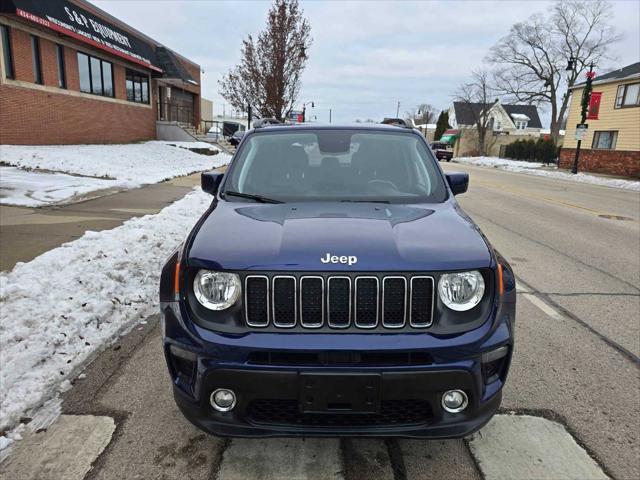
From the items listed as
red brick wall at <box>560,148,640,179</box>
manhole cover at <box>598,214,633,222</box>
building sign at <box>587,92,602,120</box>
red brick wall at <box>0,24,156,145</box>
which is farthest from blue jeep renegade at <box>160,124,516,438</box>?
building sign at <box>587,92,602,120</box>

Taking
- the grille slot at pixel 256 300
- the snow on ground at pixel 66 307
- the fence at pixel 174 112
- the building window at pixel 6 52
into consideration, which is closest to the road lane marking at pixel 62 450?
the snow on ground at pixel 66 307

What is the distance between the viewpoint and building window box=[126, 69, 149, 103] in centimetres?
2598

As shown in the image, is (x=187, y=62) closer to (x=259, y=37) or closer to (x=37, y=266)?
(x=259, y=37)

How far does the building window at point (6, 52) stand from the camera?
16.1 m

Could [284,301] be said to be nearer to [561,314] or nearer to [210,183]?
[210,183]

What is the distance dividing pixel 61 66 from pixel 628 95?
31.6m

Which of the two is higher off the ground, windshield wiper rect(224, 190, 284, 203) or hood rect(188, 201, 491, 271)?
windshield wiper rect(224, 190, 284, 203)

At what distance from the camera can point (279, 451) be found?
258 centimetres

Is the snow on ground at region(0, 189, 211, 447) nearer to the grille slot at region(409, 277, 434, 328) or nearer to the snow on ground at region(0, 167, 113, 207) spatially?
the grille slot at region(409, 277, 434, 328)

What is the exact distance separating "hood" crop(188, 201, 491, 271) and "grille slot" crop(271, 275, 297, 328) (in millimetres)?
66

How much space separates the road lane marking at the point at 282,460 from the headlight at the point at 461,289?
1048 mm

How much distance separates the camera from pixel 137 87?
88.6 ft

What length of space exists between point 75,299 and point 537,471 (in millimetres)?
3876

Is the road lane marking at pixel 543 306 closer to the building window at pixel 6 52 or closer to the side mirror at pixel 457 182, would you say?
the side mirror at pixel 457 182
